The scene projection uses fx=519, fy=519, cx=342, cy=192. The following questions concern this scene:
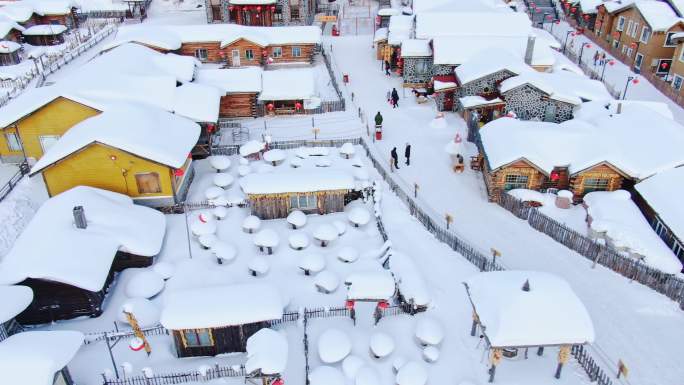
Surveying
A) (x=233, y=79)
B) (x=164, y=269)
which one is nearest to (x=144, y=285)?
(x=164, y=269)

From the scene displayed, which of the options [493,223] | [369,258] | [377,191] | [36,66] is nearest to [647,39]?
[493,223]

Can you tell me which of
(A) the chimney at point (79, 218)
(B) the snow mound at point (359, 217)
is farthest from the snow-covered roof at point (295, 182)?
(A) the chimney at point (79, 218)

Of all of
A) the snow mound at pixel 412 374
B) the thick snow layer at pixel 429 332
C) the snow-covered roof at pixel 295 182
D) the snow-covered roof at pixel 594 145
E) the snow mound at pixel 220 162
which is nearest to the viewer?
the snow mound at pixel 412 374

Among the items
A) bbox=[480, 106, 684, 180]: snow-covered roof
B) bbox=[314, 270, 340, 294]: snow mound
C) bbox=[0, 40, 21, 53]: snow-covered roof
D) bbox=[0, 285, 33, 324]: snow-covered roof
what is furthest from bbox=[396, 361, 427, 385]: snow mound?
bbox=[0, 40, 21, 53]: snow-covered roof

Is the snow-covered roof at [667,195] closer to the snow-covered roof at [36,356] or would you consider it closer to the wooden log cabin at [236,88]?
the snow-covered roof at [36,356]

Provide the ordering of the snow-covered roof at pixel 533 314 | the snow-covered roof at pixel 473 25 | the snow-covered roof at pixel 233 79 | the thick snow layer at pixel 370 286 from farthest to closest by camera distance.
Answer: the snow-covered roof at pixel 473 25, the snow-covered roof at pixel 233 79, the thick snow layer at pixel 370 286, the snow-covered roof at pixel 533 314

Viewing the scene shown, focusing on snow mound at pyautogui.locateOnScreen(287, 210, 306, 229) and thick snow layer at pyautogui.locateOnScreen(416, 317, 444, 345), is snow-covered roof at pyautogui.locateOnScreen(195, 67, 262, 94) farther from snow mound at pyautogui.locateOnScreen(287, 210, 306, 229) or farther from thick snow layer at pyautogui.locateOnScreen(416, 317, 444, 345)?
thick snow layer at pyautogui.locateOnScreen(416, 317, 444, 345)
